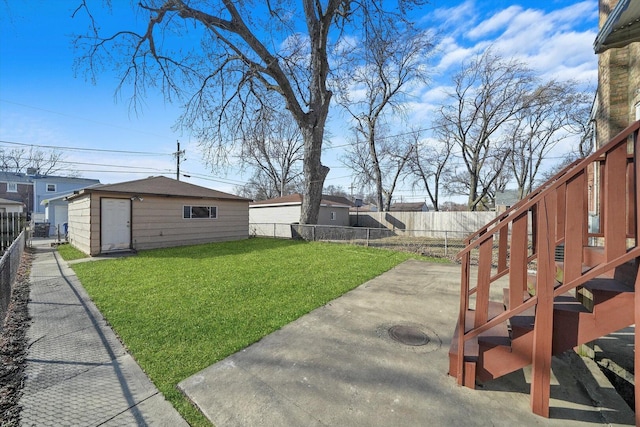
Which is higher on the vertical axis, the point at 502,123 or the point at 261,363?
the point at 502,123

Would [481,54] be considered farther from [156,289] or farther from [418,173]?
[156,289]

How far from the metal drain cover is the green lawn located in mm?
1311

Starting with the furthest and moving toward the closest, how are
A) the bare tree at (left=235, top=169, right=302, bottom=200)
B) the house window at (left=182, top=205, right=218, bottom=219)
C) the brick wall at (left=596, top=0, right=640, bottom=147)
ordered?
the bare tree at (left=235, top=169, right=302, bottom=200)
the house window at (left=182, top=205, right=218, bottom=219)
the brick wall at (left=596, top=0, right=640, bottom=147)

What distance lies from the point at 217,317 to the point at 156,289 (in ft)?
6.97

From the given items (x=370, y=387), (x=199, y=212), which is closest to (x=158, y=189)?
(x=199, y=212)

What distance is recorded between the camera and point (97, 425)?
189 cm

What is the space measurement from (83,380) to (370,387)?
255 centimetres

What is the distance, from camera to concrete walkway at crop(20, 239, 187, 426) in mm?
1967

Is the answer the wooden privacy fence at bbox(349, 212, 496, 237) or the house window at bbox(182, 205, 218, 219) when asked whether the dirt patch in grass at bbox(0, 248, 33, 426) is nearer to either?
the house window at bbox(182, 205, 218, 219)

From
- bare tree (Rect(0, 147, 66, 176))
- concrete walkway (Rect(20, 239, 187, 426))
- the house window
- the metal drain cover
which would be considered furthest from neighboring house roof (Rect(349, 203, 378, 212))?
bare tree (Rect(0, 147, 66, 176))

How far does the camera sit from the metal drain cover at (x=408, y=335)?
10.3ft

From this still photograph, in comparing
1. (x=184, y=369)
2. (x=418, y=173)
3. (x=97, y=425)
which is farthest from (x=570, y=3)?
(x=418, y=173)

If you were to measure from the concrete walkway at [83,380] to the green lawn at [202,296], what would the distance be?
0.13m

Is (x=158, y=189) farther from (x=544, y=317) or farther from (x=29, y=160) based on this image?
(x=29, y=160)
